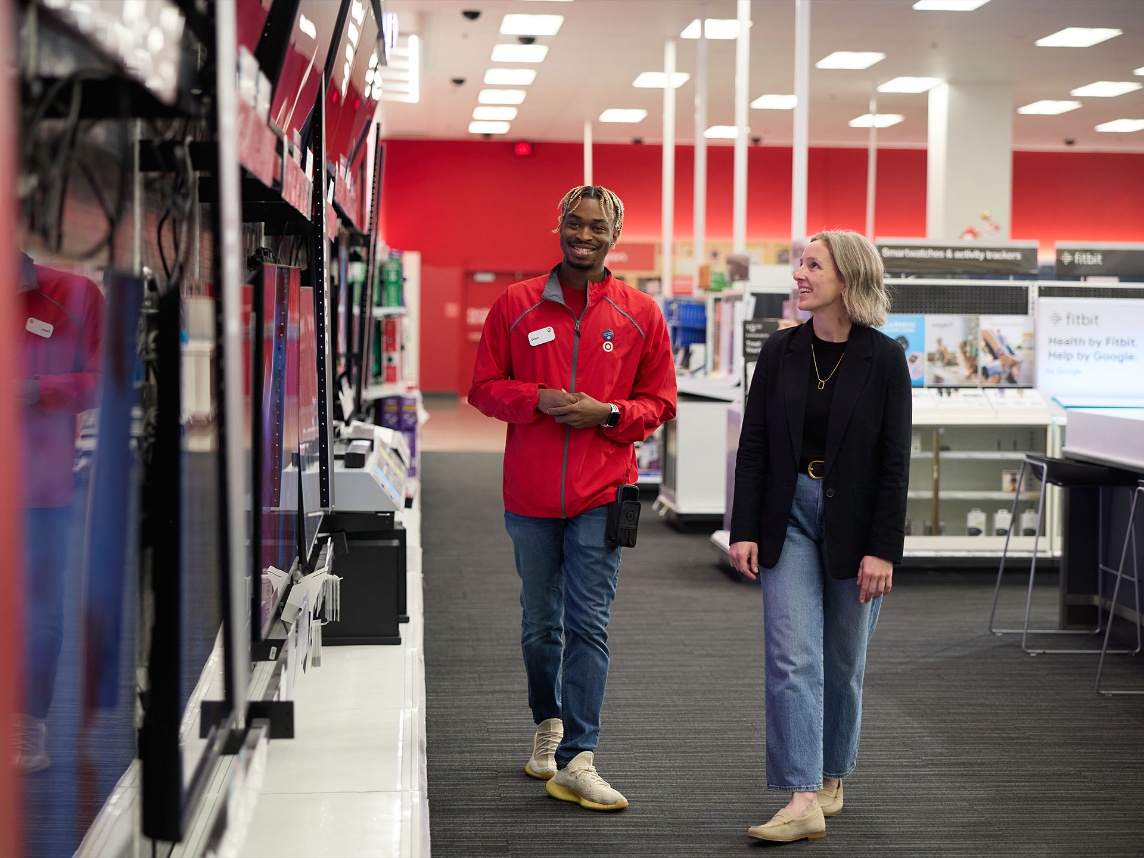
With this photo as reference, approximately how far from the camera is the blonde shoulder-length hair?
288 centimetres

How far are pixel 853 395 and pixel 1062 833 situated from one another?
127 centimetres

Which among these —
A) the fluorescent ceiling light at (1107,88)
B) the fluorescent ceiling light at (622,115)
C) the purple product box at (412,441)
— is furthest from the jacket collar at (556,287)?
the fluorescent ceiling light at (622,115)

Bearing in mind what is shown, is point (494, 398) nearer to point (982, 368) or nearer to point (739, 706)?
point (739, 706)

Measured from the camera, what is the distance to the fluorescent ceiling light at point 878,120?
16875 mm

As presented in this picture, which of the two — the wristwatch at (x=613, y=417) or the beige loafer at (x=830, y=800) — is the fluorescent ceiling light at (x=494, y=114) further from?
the beige loafer at (x=830, y=800)

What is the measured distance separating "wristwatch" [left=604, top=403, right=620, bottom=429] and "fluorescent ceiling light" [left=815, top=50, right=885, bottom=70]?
10.9 m

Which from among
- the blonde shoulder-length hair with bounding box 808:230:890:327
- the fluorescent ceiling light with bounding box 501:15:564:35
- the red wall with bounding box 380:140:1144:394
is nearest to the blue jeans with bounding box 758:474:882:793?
the blonde shoulder-length hair with bounding box 808:230:890:327

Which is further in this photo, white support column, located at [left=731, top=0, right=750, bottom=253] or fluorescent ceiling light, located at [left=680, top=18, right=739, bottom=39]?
fluorescent ceiling light, located at [left=680, top=18, right=739, bottom=39]

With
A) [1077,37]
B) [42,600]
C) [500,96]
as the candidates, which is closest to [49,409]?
[42,600]

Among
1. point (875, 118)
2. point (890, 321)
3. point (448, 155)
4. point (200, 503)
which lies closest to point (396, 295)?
point (890, 321)

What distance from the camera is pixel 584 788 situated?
3094 millimetres

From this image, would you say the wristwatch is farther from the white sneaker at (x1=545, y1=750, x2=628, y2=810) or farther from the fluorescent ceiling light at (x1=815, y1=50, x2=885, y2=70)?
the fluorescent ceiling light at (x1=815, y1=50, x2=885, y2=70)

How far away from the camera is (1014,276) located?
277 inches

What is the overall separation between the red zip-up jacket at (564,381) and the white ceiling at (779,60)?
25.9ft
